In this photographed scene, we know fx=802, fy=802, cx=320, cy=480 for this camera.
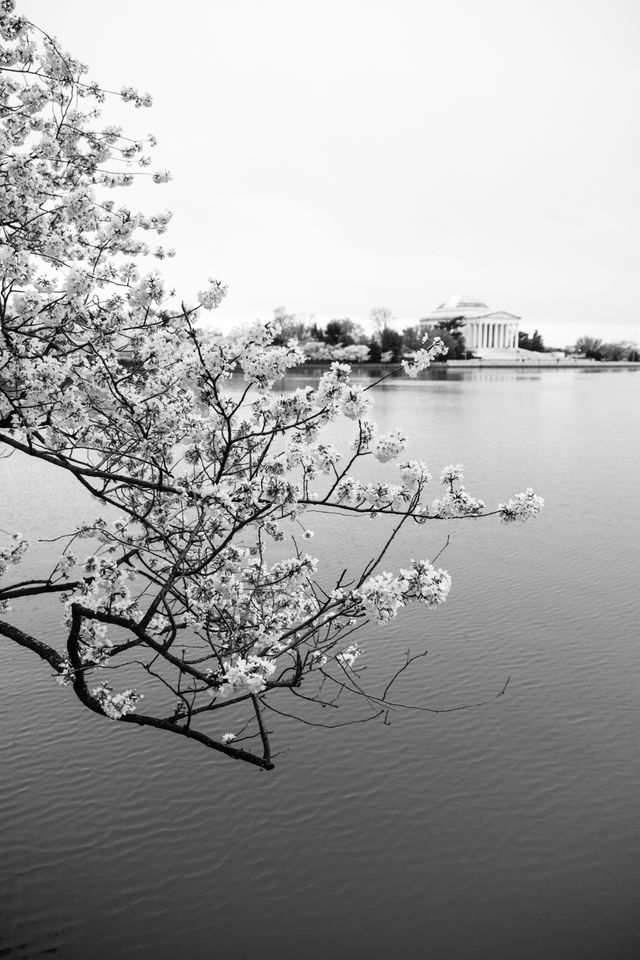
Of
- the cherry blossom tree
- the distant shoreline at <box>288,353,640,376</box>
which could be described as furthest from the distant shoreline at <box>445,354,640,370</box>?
the cherry blossom tree

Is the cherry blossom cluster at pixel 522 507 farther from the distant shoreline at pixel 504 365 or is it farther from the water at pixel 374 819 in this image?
the distant shoreline at pixel 504 365

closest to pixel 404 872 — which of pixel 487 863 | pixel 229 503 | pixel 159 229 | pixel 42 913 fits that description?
pixel 487 863

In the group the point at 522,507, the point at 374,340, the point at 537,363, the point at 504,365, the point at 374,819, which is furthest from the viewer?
the point at 537,363

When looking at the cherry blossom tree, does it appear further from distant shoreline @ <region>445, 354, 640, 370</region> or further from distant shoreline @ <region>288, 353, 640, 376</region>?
distant shoreline @ <region>445, 354, 640, 370</region>

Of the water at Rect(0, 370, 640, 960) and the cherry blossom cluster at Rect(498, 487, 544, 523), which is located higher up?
the cherry blossom cluster at Rect(498, 487, 544, 523)

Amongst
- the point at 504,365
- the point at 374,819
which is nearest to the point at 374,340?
the point at 504,365

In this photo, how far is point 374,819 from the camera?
6645 mm

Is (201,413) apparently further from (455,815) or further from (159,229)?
(455,815)

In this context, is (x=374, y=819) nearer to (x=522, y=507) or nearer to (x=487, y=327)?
(x=522, y=507)

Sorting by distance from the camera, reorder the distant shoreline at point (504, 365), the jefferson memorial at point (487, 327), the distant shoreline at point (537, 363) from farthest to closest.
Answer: the jefferson memorial at point (487, 327) → the distant shoreline at point (537, 363) → the distant shoreline at point (504, 365)

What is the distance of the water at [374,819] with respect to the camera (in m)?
5.58

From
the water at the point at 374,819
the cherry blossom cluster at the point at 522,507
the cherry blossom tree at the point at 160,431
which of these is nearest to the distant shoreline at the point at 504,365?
the water at the point at 374,819

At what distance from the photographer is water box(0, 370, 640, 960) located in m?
5.58

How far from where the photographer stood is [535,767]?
24.0ft
